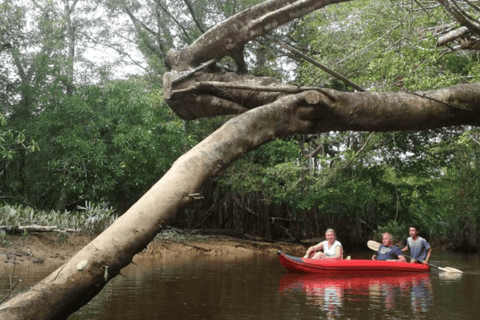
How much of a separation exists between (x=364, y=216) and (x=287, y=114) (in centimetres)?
1769

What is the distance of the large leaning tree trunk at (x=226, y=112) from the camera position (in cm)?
365

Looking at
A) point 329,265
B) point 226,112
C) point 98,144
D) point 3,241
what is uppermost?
point 98,144

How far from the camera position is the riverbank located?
10867 millimetres

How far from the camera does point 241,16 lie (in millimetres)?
5547

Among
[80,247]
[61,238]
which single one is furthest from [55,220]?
[80,247]

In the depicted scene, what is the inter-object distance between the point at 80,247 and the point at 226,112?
8.04 metres

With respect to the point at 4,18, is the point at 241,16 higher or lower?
lower

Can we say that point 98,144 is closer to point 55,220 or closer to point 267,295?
point 55,220

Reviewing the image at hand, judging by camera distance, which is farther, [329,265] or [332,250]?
[332,250]

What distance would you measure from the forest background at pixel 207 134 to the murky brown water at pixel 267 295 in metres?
4.01

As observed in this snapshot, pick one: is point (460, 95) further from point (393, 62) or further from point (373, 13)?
point (373, 13)

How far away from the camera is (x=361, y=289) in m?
8.45

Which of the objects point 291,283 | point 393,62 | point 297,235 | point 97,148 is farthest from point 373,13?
point 297,235

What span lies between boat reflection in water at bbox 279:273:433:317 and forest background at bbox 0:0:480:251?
383cm
